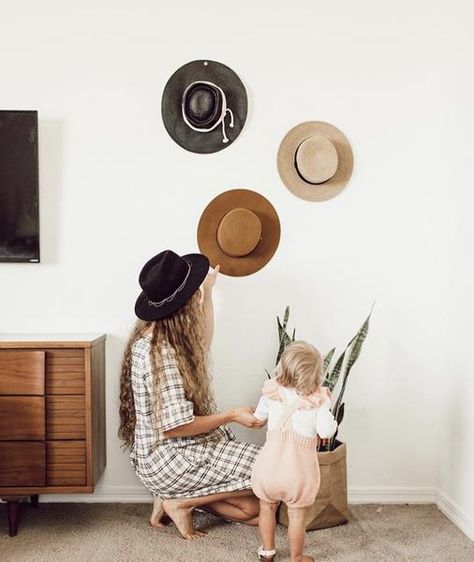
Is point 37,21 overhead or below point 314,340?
overhead

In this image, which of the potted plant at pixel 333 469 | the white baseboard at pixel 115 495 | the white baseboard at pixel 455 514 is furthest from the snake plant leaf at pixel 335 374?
the white baseboard at pixel 115 495

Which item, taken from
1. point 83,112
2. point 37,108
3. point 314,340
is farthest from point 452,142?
point 37,108

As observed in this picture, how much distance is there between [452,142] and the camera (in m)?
3.38

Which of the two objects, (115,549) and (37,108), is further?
(37,108)

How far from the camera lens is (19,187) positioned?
11.0 ft

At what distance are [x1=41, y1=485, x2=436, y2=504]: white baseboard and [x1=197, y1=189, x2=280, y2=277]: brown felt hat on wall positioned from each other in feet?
3.90

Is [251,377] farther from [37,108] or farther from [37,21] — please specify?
[37,21]

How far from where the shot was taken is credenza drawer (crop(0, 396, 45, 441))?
305cm

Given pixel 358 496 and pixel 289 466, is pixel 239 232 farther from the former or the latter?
pixel 358 496

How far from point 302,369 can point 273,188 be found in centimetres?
112

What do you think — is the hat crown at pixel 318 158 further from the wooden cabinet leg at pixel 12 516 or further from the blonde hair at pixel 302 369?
the wooden cabinet leg at pixel 12 516

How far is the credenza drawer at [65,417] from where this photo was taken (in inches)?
121

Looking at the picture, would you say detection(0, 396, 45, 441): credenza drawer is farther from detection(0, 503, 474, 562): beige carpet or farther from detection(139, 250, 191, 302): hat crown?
detection(139, 250, 191, 302): hat crown

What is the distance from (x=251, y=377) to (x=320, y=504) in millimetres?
712
